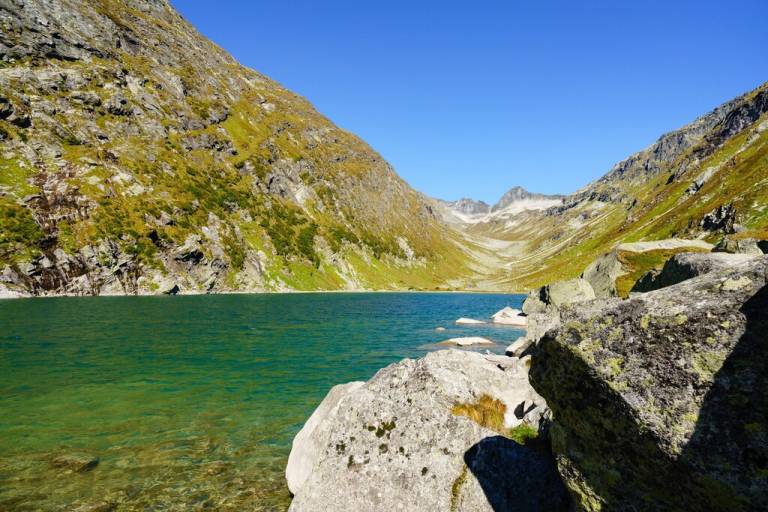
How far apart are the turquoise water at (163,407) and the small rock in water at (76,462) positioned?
10.8 inches

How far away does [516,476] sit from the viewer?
1094cm

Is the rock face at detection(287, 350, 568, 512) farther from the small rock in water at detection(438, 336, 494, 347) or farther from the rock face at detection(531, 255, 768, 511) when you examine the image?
the small rock in water at detection(438, 336, 494, 347)

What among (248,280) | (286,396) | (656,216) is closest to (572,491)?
(286,396)

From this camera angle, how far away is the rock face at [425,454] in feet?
35.8

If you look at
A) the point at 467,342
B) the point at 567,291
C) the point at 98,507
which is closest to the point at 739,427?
the point at 98,507

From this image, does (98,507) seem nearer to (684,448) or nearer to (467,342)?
(684,448)

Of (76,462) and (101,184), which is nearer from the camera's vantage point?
(76,462)

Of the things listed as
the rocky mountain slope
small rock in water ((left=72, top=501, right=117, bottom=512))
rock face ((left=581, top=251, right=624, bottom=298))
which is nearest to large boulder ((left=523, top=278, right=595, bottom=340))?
rock face ((left=581, top=251, right=624, bottom=298))

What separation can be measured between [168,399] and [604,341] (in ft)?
86.2

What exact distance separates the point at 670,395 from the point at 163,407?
25629mm

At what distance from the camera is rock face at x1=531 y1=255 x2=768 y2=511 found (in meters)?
5.77

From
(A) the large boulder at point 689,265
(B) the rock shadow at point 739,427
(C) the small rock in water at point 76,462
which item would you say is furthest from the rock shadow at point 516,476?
(C) the small rock in water at point 76,462

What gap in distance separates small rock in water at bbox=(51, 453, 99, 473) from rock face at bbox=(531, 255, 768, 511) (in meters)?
18.5

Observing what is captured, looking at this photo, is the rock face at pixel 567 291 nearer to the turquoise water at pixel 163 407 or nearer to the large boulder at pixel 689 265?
the turquoise water at pixel 163 407
